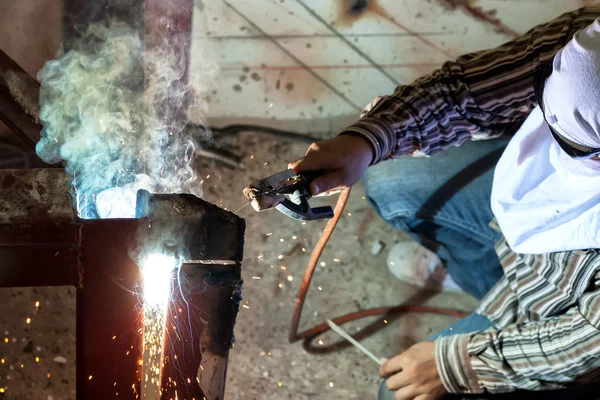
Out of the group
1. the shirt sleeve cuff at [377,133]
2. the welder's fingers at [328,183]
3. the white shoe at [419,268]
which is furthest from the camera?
the white shoe at [419,268]

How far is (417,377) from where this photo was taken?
1715 mm

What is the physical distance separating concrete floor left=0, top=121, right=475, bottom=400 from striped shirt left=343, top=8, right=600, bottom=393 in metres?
0.62

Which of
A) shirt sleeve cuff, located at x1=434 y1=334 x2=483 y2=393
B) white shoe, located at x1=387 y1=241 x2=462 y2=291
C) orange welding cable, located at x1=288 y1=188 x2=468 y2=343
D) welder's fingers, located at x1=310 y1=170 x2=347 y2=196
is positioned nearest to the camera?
welder's fingers, located at x1=310 y1=170 x2=347 y2=196

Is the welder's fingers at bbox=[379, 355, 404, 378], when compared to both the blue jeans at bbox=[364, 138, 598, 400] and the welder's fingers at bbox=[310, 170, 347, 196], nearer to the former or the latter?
the blue jeans at bbox=[364, 138, 598, 400]

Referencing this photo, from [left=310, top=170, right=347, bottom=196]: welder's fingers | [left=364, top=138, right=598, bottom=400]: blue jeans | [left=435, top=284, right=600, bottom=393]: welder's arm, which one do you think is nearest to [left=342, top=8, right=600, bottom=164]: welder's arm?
[left=310, top=170, right=347, bottom=196]: welder's fingers

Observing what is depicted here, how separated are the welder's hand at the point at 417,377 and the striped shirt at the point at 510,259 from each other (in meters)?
0.06

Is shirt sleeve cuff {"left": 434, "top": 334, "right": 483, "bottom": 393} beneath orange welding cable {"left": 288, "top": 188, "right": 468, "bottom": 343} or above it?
beneath

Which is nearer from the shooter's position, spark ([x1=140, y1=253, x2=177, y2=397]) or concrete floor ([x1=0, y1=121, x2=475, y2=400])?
spark ([x1=140, y1=253, x2=177, y2=397])

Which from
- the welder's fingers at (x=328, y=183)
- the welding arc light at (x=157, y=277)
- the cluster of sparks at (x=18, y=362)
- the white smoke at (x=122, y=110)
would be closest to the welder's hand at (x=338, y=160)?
the welder's fingers at (x=328, y=183)

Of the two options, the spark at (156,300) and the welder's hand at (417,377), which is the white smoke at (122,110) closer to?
the spark at (156,300)

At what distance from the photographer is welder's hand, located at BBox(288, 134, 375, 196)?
1.40m

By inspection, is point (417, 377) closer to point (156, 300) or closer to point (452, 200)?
point (452, 200)

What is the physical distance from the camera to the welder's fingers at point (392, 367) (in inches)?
71.3

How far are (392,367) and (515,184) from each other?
791 mm
